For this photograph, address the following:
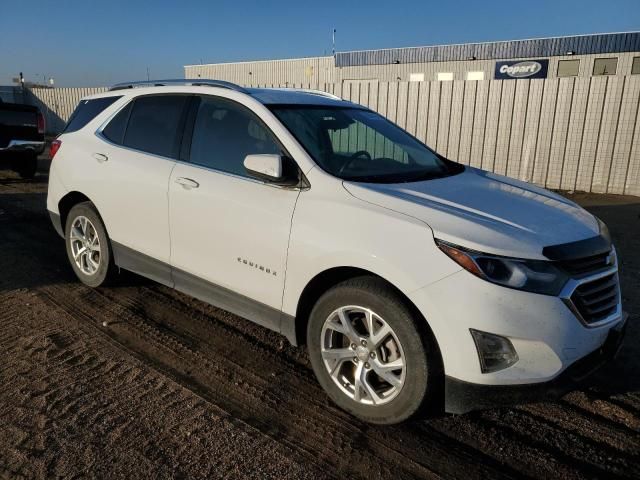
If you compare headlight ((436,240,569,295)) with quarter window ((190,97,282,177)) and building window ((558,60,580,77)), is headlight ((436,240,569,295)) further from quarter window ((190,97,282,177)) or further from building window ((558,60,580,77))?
building window ((558,60,580,77))

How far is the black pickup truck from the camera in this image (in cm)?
1052

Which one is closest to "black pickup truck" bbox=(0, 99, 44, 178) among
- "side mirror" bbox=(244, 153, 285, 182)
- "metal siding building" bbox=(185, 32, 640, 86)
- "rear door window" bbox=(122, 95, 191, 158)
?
"rear door window" bbox=(122, 95, 191, 158)

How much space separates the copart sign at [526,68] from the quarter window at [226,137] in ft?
76.7

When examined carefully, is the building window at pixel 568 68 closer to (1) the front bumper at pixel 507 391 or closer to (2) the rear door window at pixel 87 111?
(2) the rear door window at pixel 87 111

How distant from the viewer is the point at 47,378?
3279 millimetres

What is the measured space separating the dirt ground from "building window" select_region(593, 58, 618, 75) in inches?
874

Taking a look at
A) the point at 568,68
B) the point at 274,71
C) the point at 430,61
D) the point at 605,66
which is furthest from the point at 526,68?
the point at 274,71

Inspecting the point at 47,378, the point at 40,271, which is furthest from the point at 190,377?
the point at 40,271

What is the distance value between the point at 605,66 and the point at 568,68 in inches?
60.6

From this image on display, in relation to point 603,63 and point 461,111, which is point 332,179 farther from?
point 603,63

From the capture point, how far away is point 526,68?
2431 centimetres

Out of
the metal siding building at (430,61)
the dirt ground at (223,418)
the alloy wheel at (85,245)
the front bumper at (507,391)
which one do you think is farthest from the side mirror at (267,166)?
the metal siding building at (430,61)

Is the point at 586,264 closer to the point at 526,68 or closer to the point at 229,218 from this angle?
the point at 229,218

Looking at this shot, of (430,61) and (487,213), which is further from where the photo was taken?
(430,61)
